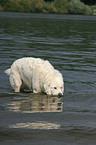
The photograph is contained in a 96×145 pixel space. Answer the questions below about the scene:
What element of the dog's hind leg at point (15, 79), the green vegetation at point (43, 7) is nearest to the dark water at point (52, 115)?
the dog's hind leg at point (15, 79)

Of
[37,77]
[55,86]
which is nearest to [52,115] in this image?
[55,86]

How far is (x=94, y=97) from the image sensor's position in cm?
954

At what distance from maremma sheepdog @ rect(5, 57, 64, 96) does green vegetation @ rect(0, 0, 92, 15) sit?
88193 millimetres

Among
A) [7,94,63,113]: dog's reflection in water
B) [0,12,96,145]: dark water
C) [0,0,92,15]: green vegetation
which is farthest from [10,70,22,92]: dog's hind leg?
[0,0,92,15]: green vegetation

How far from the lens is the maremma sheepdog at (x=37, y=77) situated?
28.4 ft

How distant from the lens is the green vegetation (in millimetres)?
95938

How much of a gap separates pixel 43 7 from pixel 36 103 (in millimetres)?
90830

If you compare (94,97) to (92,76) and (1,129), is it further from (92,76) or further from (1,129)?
(1,129)

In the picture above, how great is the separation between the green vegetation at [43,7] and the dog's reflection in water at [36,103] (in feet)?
291

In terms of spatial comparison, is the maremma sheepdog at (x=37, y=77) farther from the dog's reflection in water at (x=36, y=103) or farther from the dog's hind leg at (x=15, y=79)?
the dog's reflection in water at (x=36, y=103)

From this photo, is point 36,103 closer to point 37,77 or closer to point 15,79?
point 37,77

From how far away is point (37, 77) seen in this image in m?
8.95

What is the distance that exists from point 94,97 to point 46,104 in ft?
5.35

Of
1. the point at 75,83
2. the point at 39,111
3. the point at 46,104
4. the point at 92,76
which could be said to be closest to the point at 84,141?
the point at 39,111
